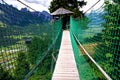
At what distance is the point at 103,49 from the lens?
359 centimetres

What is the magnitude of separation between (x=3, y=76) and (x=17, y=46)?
913mm

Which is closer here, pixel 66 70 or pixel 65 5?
Result: pixel 66 70

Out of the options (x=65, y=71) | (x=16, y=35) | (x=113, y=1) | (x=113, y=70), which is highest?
(x=113, y=1)

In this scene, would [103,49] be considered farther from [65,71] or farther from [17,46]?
[65,71]

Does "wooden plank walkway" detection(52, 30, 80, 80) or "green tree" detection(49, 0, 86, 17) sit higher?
"green tree" detection(49, 0, 86, 17)

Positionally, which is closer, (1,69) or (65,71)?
(1,69)

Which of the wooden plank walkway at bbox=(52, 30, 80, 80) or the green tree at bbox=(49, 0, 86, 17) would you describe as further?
the green tree at bbox=(49, 0, 86, 17)

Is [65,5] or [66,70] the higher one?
[65,5]

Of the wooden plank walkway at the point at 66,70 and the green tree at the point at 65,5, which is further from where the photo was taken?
the green tree at the point at 65,5

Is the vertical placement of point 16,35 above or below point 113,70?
above

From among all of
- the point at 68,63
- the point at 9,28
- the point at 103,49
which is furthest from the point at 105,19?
the point at 68,63

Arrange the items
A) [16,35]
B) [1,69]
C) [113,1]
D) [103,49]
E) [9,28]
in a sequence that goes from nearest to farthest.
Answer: [1,69]
[9,28]
[16,35]
[103,49]
[113,1]

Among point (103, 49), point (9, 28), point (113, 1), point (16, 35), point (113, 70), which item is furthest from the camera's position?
point (113, 1)

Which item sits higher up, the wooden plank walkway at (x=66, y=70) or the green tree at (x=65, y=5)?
the green tree at (x=65, y=5)
